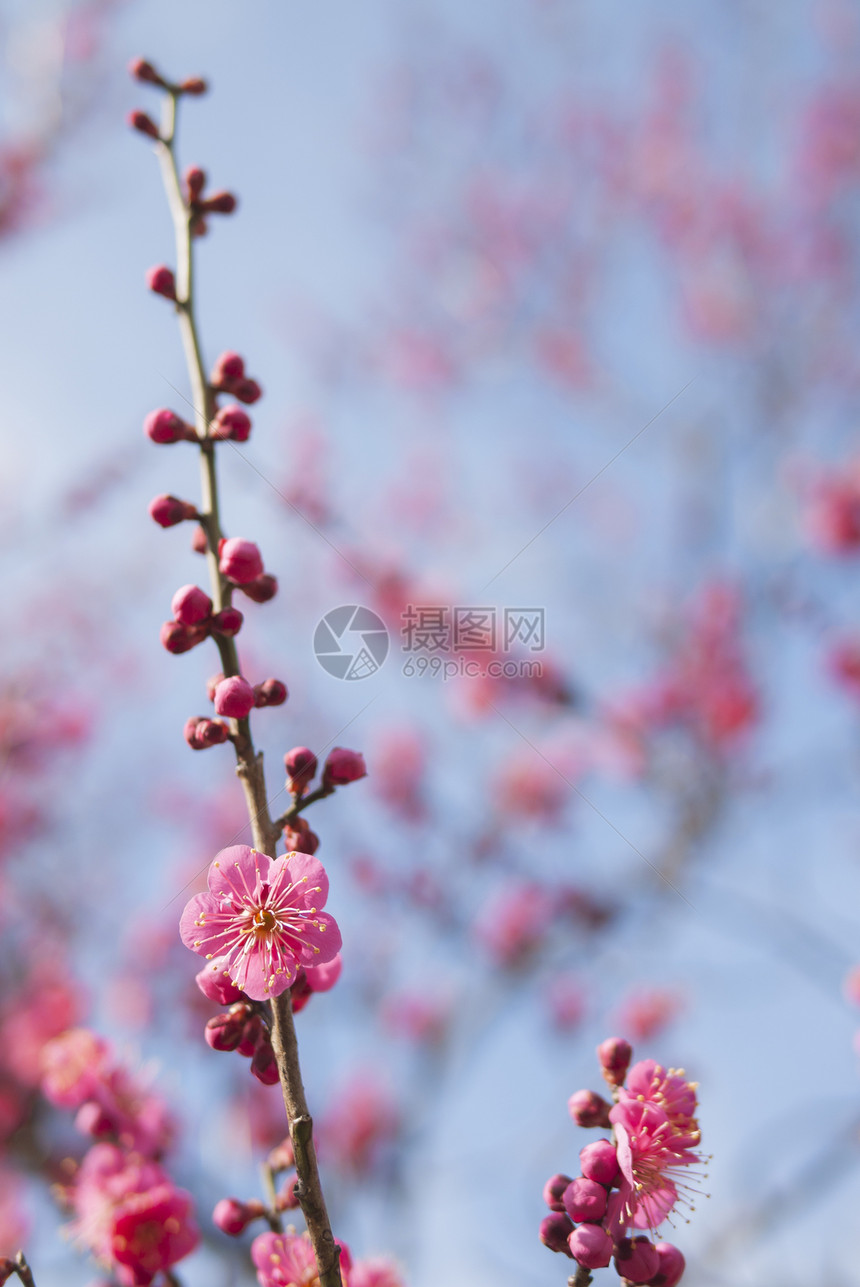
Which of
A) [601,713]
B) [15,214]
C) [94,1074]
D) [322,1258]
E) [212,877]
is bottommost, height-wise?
[322,1258]

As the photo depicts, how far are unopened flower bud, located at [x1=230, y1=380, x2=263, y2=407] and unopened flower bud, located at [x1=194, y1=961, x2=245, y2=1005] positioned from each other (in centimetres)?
106

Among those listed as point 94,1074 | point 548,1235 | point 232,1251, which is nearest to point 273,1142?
point 232,1251

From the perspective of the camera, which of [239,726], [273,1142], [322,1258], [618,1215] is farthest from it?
[273,1142]

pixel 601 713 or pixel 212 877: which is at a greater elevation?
pixel 601 713

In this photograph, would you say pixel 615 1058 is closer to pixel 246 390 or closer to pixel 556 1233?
pixel 556 1233

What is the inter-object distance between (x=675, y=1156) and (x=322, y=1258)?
57cm

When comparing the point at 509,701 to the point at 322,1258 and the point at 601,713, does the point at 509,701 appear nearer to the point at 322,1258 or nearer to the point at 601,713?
the point at 601,713

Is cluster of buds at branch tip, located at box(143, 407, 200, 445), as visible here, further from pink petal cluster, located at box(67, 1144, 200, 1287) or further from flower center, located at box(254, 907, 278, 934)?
pink petal cluster, located at box(67, 1144, 200, 1287)

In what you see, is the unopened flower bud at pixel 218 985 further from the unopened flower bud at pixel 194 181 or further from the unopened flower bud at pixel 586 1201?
the unopened flower bud at pixel 194 181

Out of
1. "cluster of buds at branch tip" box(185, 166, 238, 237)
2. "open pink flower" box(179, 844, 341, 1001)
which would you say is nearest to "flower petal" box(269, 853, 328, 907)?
"open pink flower" box(179, 844, 341, 1001)

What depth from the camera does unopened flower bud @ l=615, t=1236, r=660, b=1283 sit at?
3.93 ft

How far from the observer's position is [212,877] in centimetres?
132

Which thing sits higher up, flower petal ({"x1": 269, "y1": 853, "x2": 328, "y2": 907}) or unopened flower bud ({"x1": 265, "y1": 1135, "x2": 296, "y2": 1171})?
flower petal ({"x1": 269, "y1": 853, "x2": 328, "y2": 907})

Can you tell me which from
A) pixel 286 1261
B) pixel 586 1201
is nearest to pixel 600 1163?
pixel 586 1201
